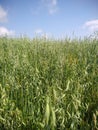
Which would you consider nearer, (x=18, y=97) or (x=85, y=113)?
(x=85, y=113)

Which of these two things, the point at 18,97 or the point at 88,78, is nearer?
the point at 18,97

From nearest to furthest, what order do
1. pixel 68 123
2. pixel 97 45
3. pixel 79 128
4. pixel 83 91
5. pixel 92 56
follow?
1. pixel 68 123
2. pixel 79 128
3. pixel 83 91
4. pixel 92 56
5. pixel 97 45

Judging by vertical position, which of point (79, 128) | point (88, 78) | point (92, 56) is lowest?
point (79, 128)

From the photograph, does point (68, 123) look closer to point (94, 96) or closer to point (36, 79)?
point (94, 96)

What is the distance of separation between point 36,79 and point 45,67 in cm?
44

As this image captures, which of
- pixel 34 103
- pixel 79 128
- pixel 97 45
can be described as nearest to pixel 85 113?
pixel 79 128

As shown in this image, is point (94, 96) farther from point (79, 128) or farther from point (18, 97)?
point (18, 97)

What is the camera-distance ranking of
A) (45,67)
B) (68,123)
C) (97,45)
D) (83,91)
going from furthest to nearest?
(97,45) → (45,67) → (83,91) → (68,123)

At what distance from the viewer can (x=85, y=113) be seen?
1768mm

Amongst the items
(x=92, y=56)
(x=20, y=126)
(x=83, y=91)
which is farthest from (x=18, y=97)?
(x=92, y=56)

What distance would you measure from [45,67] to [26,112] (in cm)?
76

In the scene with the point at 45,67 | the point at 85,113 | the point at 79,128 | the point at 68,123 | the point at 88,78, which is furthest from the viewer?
the point at 45,67

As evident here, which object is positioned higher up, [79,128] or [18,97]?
[18,97]

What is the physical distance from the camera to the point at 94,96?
1.85 m
